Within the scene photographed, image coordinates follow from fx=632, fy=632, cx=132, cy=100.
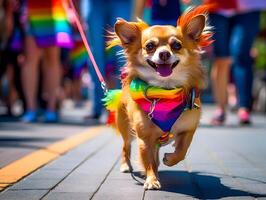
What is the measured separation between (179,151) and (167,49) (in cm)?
67

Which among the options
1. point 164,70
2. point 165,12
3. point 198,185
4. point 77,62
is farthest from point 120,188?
point 77,62

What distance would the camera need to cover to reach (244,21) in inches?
344

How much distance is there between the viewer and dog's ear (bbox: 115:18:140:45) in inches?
165

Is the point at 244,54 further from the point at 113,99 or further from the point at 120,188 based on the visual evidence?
the point at 120,188

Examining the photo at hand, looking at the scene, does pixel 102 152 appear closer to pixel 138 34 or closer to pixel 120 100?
pixel 120 100

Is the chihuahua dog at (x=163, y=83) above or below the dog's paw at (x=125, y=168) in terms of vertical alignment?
above

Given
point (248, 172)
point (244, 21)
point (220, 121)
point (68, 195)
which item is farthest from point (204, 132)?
point (68, 195)

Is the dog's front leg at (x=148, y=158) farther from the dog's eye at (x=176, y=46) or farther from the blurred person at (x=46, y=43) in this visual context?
the blurred person at (x=46, y=43)

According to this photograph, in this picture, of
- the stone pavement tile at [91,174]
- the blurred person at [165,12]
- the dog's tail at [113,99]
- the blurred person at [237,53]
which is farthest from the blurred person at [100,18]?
the dog's tail at [113,99]

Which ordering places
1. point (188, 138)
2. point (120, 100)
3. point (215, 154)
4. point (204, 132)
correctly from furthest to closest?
point (204, 132) < point (215, 154) < point (120, 100) < point (188, 138)

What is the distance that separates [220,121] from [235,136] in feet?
5.64

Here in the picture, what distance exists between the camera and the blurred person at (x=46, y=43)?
8930mm

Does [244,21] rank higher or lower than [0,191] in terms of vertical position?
higher

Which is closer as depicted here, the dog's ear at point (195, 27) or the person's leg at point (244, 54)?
the dog's ear at point (195, 27)
